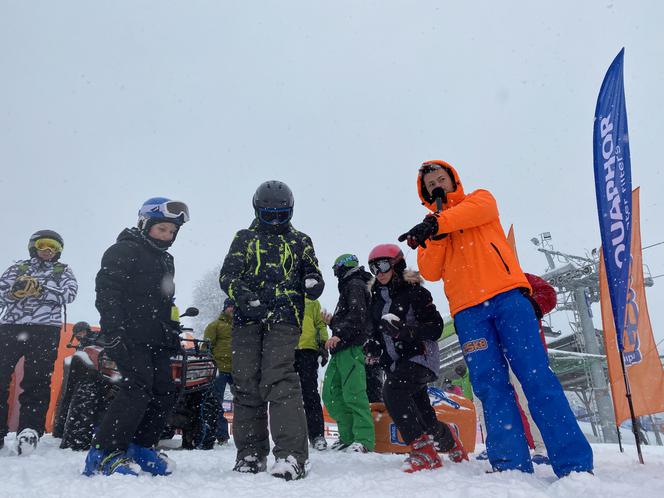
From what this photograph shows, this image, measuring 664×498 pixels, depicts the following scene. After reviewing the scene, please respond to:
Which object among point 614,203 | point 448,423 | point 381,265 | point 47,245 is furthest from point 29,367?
point 614,203

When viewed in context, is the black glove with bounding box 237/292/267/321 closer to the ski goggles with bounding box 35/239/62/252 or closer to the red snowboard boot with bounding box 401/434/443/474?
the red snowboard boot with bounding box 401/434/443/474

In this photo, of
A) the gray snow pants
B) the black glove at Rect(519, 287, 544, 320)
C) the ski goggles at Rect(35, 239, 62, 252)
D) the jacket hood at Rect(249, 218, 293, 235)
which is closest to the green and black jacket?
the jacket hood at Rect(249, 218, 293, 235)

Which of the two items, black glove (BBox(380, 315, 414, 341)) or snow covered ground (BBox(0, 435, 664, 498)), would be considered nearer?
snow covered ground (BBox(0, 435, 664, 498))

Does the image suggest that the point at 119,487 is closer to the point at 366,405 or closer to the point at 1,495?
the point at 1,495

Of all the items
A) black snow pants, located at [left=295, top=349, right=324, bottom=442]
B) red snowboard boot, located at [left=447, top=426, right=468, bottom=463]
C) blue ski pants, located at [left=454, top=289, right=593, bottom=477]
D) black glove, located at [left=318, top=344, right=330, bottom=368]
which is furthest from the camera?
black glove, located at [left=318, top=344, right=330, bottom=368]

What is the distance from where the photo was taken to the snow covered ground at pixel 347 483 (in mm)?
2100

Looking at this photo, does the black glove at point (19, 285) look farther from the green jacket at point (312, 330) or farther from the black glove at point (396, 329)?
the black glove at point (396, 329)

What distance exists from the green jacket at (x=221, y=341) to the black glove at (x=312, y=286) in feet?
10.4

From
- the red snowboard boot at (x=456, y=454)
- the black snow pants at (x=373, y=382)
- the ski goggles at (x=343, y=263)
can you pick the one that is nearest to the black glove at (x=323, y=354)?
the black snow pants at (x=373, y=382)

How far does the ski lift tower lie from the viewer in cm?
1812

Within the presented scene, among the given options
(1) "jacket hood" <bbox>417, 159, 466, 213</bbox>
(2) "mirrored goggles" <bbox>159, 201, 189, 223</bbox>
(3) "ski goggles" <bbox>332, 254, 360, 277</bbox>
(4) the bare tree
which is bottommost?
(4) the bare tree

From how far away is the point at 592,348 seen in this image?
62.9ft

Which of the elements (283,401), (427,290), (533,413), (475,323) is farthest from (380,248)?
(533,413)

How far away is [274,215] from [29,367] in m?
2.87
